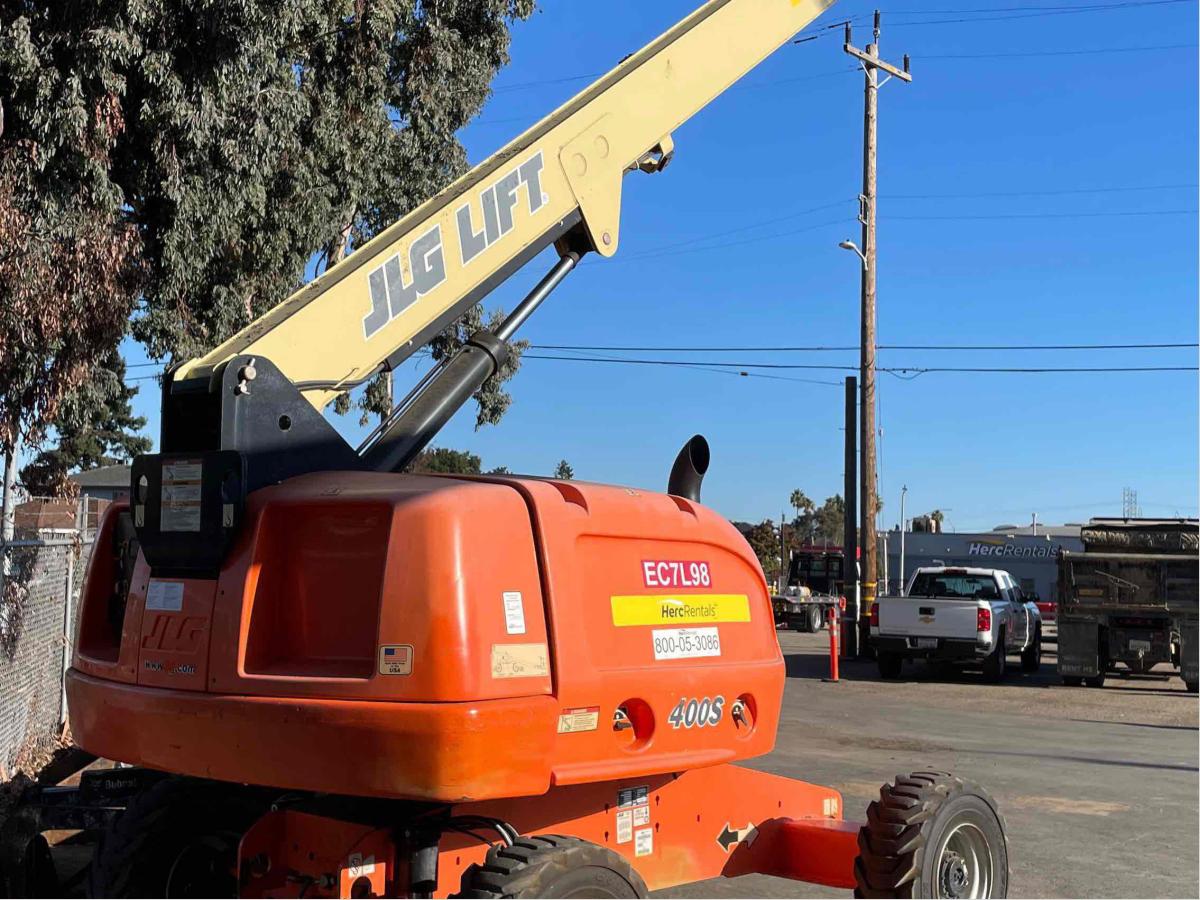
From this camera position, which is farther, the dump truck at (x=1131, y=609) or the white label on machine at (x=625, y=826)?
the dump truck at (x=1131, y=609)

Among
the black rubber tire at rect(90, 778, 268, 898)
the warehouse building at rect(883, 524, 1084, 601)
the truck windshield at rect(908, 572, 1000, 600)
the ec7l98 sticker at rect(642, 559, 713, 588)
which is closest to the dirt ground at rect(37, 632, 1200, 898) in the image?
the black rubber tire at rect(90, 778, 268, 898)

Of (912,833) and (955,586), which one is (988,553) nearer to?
(955,586)

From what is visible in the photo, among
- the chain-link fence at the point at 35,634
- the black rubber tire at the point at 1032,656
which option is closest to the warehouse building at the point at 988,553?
the black rubber tire at the point at 1032,656

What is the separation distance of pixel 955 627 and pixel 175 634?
18.1 m

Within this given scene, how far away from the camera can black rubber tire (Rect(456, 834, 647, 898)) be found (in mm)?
4031

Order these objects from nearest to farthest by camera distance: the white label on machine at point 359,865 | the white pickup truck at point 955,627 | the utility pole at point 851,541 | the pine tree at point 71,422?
the white label on machine at point 359,865
the pine tree at point 71,422
the white pickup truck at point 955,627
the utility pole at point 851,541

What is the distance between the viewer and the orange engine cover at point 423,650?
13.1 feet

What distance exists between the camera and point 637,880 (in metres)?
4.48

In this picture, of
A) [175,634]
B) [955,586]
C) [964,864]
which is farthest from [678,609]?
[955,586]

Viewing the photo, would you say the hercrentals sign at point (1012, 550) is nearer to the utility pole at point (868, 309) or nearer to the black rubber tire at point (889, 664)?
the utility pole at point (868, 309)

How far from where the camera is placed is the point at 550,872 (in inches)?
161

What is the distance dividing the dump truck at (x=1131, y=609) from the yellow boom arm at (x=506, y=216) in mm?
15428

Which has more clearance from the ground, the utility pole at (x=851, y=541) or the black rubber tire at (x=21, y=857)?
the utility pole at (x=851, y=541)

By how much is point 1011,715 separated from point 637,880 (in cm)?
1392
